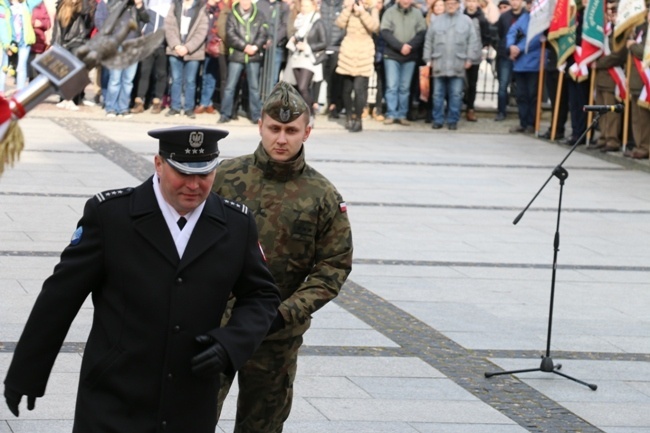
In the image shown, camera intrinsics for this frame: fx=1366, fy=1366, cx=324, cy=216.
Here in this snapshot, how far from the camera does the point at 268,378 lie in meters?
5.78

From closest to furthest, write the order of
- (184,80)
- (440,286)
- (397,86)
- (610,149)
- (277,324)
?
(277,324)
(440,286)
(610,149)
(184,80)
(397,86)

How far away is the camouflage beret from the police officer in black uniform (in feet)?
3.73

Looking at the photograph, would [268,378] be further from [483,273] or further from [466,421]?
[483,273]

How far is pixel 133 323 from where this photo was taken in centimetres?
458

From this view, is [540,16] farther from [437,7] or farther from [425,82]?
[425,82]

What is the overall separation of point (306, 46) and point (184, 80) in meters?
2.22

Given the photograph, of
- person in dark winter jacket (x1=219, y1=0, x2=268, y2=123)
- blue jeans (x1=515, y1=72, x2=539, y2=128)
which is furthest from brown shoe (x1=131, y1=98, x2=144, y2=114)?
blue jeans (x1=515, y1=72, x2=539, y2=128)

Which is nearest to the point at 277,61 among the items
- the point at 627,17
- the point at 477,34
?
the point at 477,34

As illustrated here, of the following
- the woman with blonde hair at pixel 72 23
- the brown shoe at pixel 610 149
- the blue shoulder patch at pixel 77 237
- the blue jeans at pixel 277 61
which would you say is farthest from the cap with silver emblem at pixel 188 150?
the blue jeans at pixel 277 61

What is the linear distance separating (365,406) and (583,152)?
1478 cm

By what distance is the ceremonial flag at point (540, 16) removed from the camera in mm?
22328

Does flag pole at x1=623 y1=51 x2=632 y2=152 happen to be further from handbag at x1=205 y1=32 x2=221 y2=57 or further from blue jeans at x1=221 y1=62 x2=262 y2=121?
handbag at x1=205 y1=32 x2=221 y2=57

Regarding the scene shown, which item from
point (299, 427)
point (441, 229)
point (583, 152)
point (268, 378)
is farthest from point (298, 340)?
point (583, 152)

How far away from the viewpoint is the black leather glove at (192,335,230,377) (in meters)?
4.52
